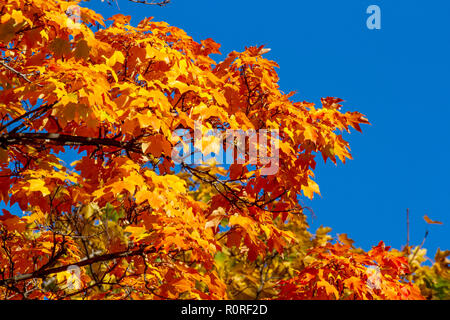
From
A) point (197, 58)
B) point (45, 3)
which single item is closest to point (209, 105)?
point (197, 58)

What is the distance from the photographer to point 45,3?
153 inches

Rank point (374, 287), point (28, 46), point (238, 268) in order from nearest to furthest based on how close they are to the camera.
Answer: point (28, 46), point (374, 287), point (238, 268)

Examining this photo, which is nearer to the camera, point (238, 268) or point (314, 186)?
point (314, 186)

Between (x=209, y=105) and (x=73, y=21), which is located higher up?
(x=73, y=21)
